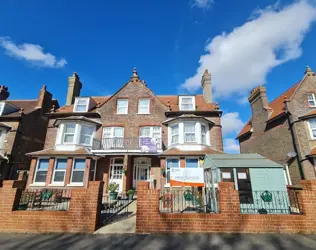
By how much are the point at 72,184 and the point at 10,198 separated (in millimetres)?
7151

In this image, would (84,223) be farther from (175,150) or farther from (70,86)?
(70,86)

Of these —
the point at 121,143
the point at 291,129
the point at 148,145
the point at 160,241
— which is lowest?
the point at 160,241

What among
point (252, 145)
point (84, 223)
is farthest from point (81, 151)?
point (252, 145)

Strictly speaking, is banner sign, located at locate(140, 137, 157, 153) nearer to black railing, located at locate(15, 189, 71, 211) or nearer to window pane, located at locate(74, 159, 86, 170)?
window pane, located at locate(74, 159, 86, 170)

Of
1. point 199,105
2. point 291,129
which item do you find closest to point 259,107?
point 291,129

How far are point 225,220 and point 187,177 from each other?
2.38 meters

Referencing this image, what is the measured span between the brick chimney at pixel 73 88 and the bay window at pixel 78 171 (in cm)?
818

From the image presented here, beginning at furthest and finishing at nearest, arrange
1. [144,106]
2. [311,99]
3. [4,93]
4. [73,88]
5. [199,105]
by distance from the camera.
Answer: [4,93], [73,88], [199,105], [144,106], [311,99]

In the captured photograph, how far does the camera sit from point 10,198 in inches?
265

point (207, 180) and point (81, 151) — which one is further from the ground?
point (81, 151)

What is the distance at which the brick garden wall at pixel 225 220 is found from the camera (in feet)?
19.9

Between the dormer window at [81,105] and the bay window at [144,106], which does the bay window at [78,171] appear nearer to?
the dormer window at [81,105]

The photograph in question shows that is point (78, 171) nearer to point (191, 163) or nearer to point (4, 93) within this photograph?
point (191, 163)

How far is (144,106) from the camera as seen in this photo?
57.3 feet
